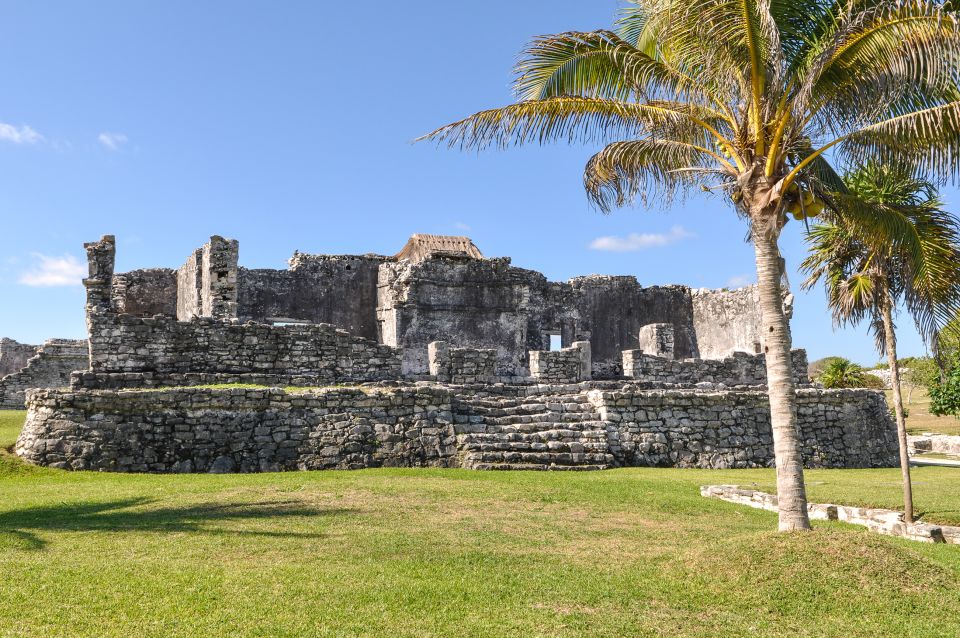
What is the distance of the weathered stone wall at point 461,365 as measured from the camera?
16.2m

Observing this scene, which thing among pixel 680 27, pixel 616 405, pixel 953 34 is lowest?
pixel 616 405

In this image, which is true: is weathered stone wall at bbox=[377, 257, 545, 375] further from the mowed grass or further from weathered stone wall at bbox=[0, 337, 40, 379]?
the mowed grass

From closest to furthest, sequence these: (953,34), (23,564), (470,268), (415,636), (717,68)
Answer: (415,636)
(23,564)
(953,34)
(717,68)
(470,268)

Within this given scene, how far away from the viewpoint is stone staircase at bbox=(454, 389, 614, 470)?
12.9 m

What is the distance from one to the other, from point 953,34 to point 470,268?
57.0 feet

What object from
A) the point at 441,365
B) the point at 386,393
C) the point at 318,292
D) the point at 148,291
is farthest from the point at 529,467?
the point at 148,291

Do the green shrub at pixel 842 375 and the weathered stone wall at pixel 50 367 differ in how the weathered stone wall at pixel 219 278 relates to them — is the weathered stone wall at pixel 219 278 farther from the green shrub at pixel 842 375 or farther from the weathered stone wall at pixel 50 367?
the green shrub at pixel 842 375

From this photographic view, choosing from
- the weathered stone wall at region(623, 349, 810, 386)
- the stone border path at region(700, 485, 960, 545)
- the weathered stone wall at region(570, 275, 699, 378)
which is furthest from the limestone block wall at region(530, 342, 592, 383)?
the weathered stone wall at region(570, 275, 699, 378)

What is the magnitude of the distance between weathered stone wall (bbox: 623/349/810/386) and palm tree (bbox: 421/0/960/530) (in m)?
10.6

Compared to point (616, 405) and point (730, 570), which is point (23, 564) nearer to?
point (730, 570)

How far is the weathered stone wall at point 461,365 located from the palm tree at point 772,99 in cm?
817

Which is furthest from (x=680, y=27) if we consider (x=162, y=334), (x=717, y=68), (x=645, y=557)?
(x=162, y=334)

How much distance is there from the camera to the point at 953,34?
6.57 meters

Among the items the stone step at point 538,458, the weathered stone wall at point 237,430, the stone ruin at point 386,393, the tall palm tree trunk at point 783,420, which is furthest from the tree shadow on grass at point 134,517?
the stone step at point 538,458
